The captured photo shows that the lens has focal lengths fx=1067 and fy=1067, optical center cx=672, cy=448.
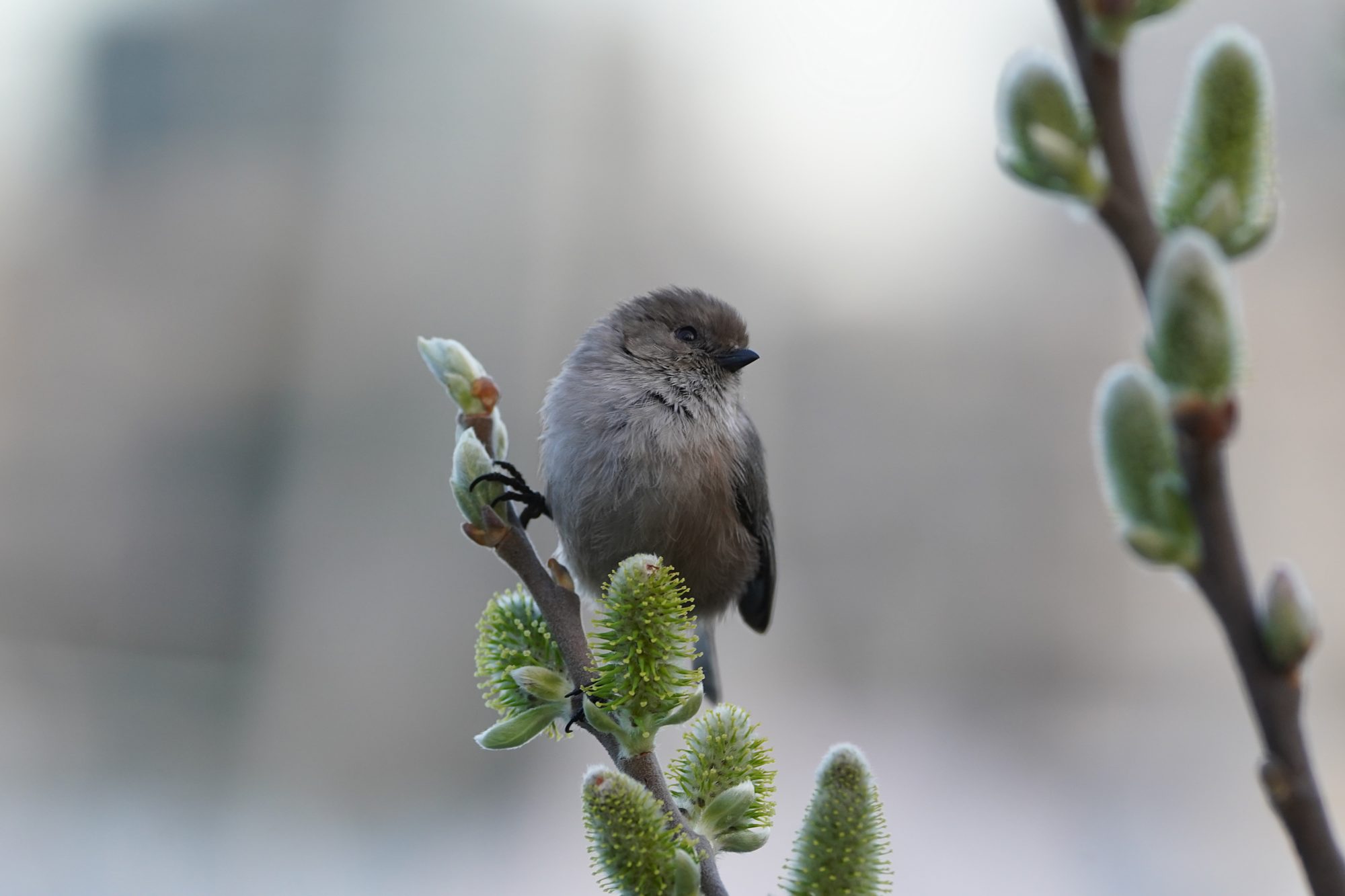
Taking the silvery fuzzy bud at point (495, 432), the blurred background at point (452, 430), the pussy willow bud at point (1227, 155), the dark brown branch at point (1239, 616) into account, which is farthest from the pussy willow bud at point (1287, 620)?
the blurred background at point (452, 430)

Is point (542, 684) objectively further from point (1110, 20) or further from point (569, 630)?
point (1110, 20)

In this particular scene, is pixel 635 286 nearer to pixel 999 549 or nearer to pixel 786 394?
pixel 786 394

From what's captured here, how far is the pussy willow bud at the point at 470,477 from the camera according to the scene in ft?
2.23

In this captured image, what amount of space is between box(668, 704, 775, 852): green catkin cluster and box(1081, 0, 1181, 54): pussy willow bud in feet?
1.31

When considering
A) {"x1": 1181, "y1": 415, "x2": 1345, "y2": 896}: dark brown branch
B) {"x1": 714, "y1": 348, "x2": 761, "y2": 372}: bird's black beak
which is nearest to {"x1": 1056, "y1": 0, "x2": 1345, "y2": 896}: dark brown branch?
{"x1": 1181, "y1": 415, "x2": 1345, "y2": 896}: dark brown branch

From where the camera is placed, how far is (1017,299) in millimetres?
3311

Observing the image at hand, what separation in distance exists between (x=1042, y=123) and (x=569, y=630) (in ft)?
1.40

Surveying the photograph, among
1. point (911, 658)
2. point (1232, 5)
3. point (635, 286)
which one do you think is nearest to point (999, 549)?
point (911, 658)

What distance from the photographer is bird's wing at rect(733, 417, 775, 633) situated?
1525 mm

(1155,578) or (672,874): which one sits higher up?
(672,874)

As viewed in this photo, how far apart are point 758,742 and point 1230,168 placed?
15.8 inches

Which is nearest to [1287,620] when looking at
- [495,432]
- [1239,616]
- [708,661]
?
[1239,616]

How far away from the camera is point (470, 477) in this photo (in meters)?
0.69

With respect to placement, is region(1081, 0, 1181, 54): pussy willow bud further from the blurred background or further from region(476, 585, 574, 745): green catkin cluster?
the blurred background
